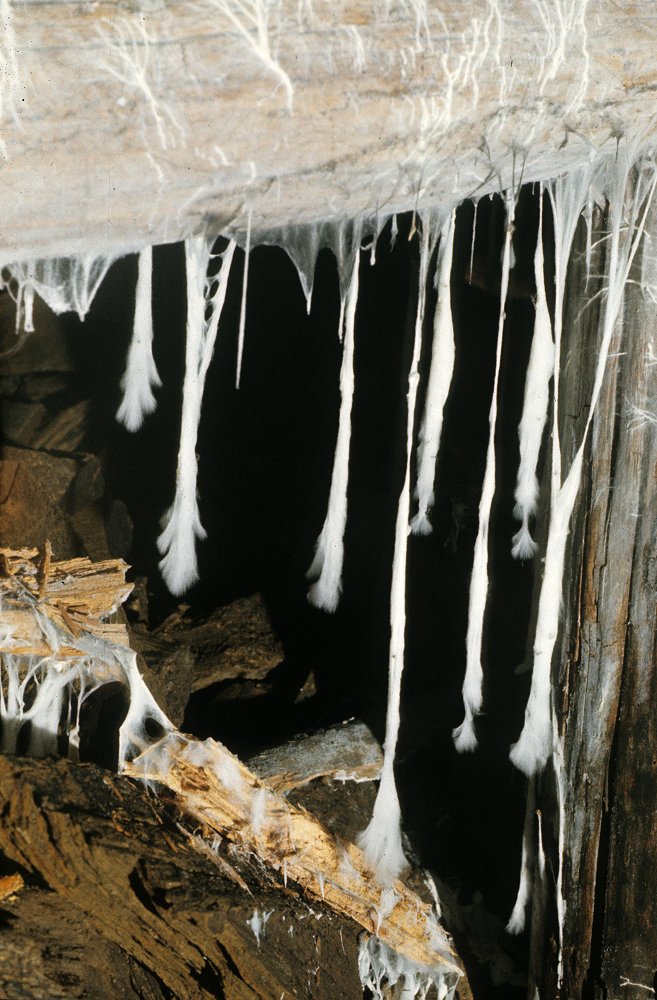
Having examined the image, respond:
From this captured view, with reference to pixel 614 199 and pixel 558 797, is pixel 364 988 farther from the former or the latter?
pixel 614 199

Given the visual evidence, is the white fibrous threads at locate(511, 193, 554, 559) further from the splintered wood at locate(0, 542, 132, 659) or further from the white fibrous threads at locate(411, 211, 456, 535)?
the splintered wood at locate(0, 542, 132, 659)

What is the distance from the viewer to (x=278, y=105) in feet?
4.64

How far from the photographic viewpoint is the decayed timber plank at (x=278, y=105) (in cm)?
132

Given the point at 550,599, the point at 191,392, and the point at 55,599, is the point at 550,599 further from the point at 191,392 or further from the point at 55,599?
the point at 55,599

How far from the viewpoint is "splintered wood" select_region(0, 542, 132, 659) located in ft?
6.59

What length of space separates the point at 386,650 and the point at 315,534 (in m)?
0.55

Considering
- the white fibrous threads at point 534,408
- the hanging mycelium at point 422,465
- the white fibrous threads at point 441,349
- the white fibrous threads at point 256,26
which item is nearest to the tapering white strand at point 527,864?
the hanging mycelium at point 422,465

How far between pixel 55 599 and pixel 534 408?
4.61ft

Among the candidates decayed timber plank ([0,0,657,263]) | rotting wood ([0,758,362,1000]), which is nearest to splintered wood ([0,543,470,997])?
rotting wood ([0,758,362,1000])

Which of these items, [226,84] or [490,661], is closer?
[226,84]

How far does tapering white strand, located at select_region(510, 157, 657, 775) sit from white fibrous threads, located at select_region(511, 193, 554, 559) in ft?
0.12

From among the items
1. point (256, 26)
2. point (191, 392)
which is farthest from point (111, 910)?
point (256, 26)

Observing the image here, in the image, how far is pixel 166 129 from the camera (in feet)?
4.59

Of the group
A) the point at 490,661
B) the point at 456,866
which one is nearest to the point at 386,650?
the point at 490,661
